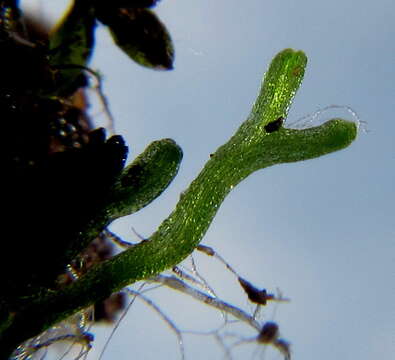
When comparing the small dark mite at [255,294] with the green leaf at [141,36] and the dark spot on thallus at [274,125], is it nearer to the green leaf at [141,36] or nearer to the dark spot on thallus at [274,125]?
the dark spot on thallus at [274,125]

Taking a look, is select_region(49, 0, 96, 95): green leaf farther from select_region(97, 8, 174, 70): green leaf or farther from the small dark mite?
the small dark mite

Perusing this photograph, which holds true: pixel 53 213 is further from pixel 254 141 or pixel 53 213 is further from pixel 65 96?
pixel 254 141

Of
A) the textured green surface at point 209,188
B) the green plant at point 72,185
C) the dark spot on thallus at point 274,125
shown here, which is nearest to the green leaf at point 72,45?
the green plant at point 72,185

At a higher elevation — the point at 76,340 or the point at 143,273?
the point at 143,273

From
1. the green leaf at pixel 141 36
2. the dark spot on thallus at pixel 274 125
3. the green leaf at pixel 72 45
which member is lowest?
the green leaf at pixel 72 45

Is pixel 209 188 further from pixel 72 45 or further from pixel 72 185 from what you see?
pixel 72 45

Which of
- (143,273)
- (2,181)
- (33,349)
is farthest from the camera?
(33,349)

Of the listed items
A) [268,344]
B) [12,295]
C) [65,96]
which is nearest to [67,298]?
[12,295]

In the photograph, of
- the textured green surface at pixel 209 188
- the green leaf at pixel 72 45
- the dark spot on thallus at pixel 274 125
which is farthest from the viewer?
the dark spot on thallus at pixel 274 125
